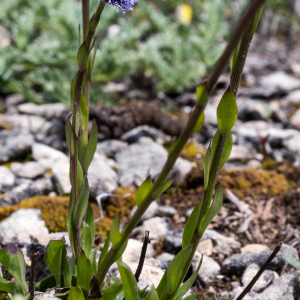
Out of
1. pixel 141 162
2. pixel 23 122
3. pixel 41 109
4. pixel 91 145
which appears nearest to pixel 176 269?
pixel 91 145

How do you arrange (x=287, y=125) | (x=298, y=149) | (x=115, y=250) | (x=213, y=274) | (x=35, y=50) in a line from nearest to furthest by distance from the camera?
(x=115, y=250), (x=213, y=274), (x=298, y=149), (x=287, y=125), (x=35, y=50)

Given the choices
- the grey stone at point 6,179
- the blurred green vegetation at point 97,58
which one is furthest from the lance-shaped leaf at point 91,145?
the blurred green vegetation at point 97,58

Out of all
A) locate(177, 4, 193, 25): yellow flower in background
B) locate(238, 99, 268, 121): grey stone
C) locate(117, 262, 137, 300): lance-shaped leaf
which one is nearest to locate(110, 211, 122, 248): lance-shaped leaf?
locate(117, 262, 137, 300): lance-shaped leaf

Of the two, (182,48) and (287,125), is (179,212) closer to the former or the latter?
(287,125)

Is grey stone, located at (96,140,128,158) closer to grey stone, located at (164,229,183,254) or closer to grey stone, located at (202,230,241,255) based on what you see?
grey stone, located at (164,229,183,254)

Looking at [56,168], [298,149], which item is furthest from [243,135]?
[56,168]
